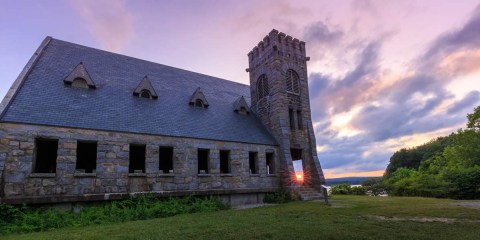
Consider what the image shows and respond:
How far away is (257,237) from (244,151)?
11569 mm

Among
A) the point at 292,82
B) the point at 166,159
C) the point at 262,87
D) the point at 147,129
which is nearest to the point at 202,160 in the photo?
the point at 166,159

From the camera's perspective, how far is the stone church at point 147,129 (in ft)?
40.4

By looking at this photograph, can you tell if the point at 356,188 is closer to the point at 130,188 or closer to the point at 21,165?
the point at 130,188

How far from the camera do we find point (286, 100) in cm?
2161

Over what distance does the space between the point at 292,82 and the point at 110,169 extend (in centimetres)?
1505

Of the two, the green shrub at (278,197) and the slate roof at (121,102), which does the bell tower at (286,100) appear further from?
the slate roof at (121,102)

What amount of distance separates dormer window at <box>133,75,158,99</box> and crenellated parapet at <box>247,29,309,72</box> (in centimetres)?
968

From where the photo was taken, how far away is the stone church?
12312 millimetres

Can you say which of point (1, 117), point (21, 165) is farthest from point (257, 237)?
point (1, 117)

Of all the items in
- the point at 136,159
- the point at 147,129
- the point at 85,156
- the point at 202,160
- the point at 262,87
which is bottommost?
the point at 202,160

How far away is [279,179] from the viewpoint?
19.6 metres

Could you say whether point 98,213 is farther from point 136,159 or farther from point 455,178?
point 455,178

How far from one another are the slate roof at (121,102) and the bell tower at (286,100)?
1247mm

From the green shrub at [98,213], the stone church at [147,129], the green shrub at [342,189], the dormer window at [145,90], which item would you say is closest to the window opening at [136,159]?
the stone church at [147,129]
